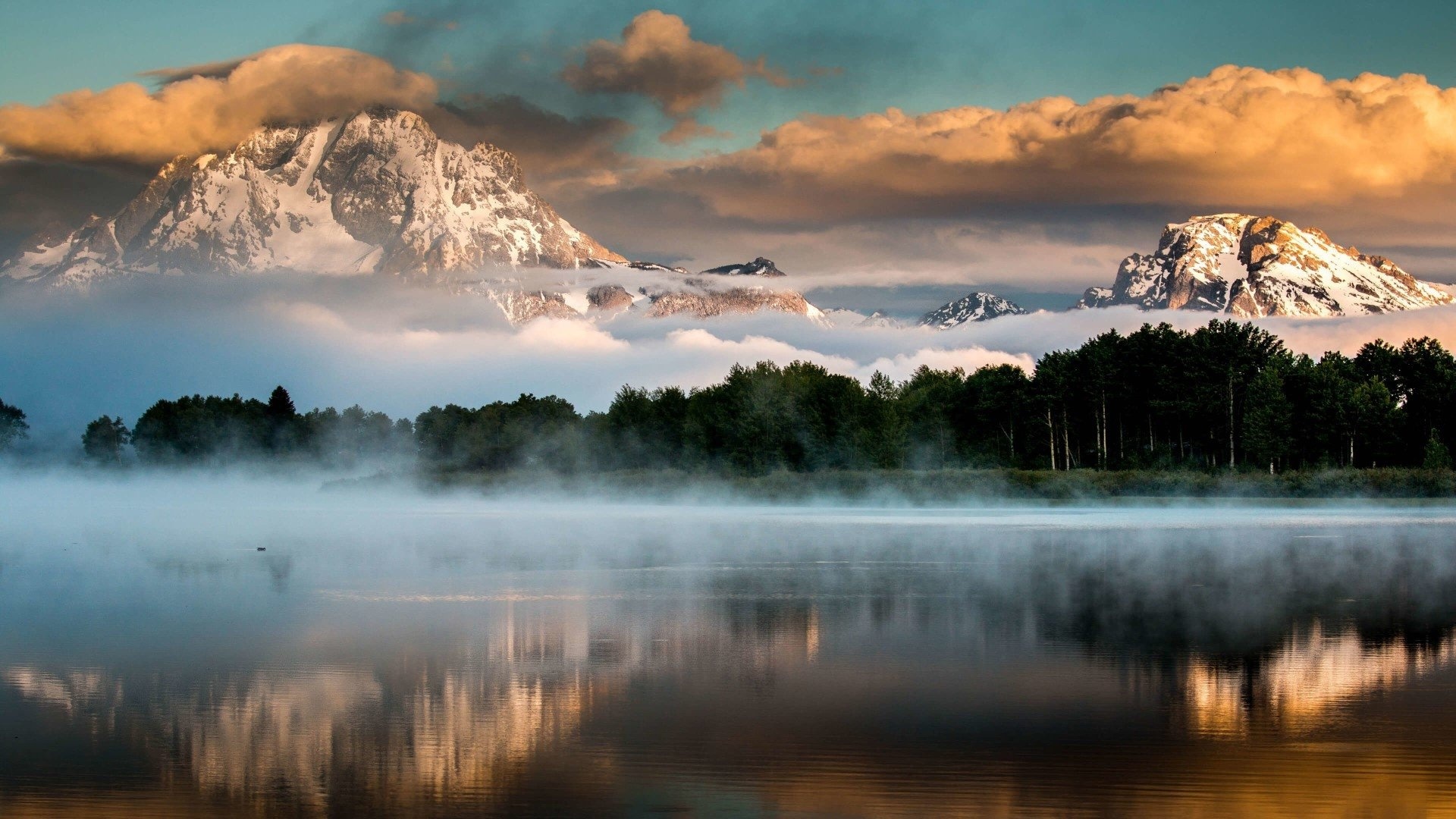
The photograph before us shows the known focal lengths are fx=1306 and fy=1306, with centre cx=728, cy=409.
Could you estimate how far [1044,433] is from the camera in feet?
348

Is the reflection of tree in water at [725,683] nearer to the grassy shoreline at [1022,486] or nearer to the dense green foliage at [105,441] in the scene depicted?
the grassy shoreline at [1022,486]

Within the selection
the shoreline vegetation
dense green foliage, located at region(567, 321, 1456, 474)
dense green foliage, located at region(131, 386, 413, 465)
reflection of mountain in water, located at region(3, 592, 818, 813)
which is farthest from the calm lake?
dense green foliage, located at region(131, 386, 413, 465)

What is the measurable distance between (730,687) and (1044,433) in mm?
91724

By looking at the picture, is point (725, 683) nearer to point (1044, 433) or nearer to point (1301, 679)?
point (1301, 679)

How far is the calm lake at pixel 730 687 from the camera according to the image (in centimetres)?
1289

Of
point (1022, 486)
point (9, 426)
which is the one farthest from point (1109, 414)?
point (9, 426)

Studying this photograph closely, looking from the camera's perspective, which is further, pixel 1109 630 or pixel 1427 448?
pixel 1427 448

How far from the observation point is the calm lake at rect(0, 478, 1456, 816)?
1289 cm

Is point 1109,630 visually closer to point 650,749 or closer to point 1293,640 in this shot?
point 1293,640

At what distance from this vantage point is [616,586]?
1222 inches

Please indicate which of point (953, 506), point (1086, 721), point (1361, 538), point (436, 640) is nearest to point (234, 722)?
point (436, 640)

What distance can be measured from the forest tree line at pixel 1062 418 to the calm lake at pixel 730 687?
58.5 metres

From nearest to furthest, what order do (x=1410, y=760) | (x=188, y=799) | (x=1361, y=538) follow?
(x=188, y=799) < (x=1410, y=760) < (x=1361, y=538)

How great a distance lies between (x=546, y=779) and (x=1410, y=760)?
357 inches
